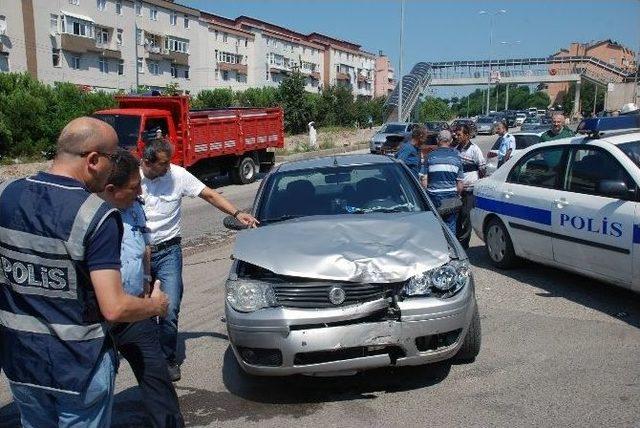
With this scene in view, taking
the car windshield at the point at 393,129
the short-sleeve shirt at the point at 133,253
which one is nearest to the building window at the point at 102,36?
the car windshield at the point at 393,129

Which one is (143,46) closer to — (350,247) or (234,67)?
(234,67)

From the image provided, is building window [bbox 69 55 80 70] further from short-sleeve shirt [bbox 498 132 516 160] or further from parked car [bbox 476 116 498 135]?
short-sleeve shirt [bbox 498 132 516 160]

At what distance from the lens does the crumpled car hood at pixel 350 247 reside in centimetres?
378

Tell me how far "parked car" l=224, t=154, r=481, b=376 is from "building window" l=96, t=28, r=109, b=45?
57565mm

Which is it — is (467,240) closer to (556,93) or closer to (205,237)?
(205,237)

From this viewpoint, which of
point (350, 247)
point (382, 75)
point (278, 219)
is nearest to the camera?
point (350, 247)

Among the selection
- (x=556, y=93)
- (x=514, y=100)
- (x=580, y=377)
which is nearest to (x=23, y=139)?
(x=580, y=377)

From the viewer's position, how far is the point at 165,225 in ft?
14.2

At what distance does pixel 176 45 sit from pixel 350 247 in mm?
66716

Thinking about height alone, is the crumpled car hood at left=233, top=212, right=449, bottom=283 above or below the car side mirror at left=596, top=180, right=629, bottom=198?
below

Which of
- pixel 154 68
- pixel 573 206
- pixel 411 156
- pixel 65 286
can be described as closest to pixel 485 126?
pixel 154 68

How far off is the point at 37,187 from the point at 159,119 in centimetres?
1378

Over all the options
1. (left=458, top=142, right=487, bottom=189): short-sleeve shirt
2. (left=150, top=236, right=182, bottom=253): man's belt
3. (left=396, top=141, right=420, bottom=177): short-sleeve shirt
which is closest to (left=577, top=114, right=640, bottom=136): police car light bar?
(left=458, top=142, right=487, bottom=189): short-sleeve shirt

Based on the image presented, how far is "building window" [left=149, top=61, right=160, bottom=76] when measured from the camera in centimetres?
6331
